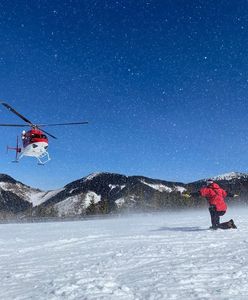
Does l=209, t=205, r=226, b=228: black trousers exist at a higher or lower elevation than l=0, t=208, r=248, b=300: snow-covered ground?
higher

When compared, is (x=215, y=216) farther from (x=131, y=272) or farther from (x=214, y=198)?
(x=131, y=272)

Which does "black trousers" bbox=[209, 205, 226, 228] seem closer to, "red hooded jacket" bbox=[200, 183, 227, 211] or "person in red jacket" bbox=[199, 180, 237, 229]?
"person in red jacket" bbox=[199, 180, 237, 229]

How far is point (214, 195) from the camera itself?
15891mm

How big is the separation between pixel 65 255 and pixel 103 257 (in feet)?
4.64

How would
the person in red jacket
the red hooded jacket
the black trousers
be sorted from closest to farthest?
1. the black trousers
2. the person in red jacket
3. the red hooded jacket

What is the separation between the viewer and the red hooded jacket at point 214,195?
51.6 ft

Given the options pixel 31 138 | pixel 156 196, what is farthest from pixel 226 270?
pixel 156 196

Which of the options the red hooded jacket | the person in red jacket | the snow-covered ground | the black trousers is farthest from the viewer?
the red hooded jacket

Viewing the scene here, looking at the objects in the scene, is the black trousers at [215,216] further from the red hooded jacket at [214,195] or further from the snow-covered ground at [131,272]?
the snow-covered ground at [131,272]

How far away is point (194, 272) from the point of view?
252 inches

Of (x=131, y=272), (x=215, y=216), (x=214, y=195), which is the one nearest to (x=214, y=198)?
(x=214, y=195)

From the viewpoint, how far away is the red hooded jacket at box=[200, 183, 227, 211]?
1574 cm

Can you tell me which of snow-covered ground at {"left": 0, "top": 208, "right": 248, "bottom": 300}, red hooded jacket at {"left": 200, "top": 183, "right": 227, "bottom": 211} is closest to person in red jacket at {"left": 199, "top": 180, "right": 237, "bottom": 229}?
red hooded jacket at {"left": 200, "top": 183, "right": 227, "bottom": 211}

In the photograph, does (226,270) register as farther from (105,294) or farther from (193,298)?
(105,294)
